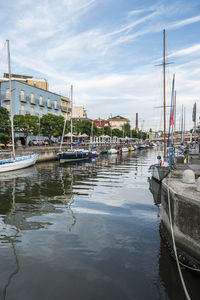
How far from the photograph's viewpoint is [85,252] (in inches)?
313

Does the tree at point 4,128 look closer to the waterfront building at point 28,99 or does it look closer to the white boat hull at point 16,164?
the white boat hull at point 16,164

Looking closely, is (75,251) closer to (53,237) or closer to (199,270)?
(53,237)

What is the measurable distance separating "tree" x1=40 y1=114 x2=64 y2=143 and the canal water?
3656 centimetres

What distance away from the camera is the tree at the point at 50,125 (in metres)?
50.0

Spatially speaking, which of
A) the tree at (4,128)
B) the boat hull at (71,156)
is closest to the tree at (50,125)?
the boat hull at (71,156)

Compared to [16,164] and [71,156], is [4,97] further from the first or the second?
[16,164]

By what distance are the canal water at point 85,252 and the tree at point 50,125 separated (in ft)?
120

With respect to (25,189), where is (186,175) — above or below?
above

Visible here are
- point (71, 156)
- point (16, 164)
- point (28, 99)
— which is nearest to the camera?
point (16, 164)

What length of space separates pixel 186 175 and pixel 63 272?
605 centimetres

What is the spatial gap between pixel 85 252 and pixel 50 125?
1747 inches

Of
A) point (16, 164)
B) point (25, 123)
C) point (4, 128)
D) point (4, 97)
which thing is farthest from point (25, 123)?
point (16, 164)

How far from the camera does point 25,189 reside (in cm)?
1817

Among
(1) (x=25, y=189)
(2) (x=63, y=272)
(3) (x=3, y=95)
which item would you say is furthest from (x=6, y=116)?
(2) (x=63, y=272)
